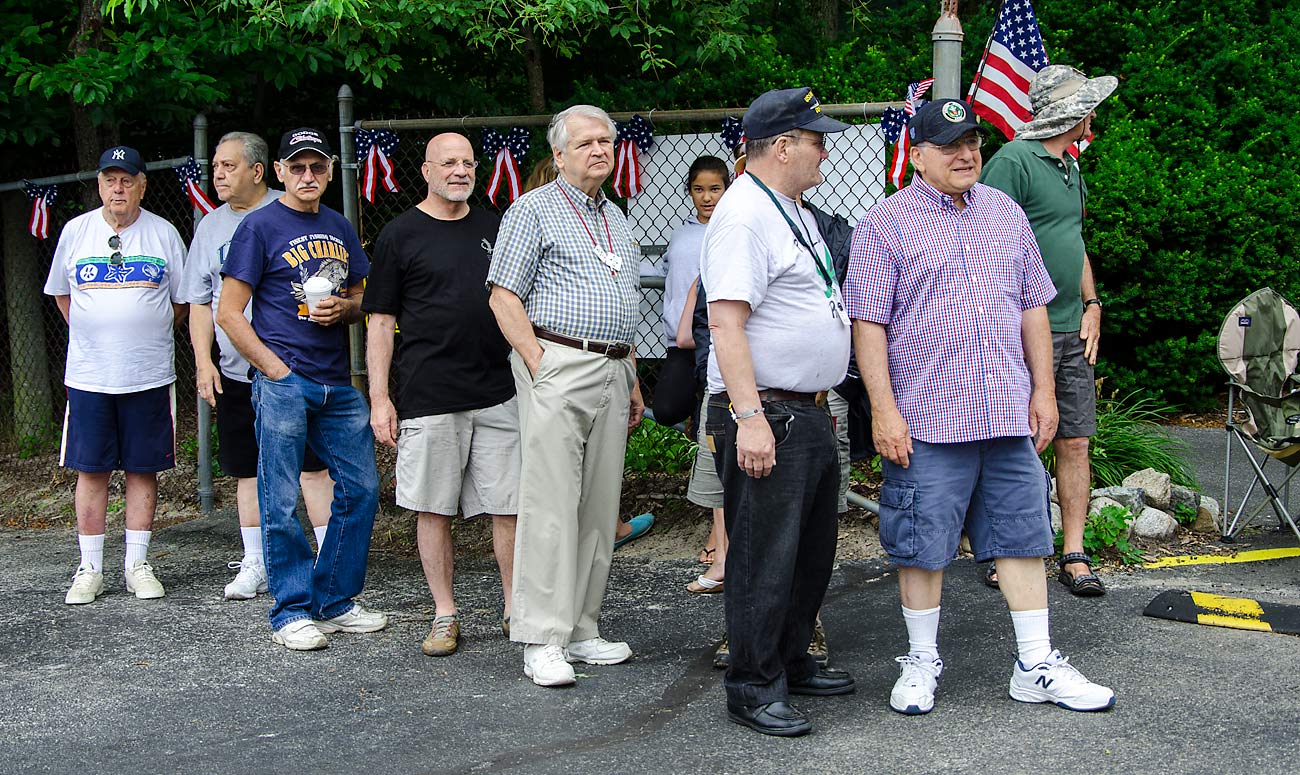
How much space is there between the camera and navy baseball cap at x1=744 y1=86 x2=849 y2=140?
4062 millimetres

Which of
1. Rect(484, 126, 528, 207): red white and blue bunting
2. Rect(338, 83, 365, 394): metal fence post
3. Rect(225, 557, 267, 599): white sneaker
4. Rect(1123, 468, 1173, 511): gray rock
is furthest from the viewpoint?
Rect(484, 126, 528, 207): red white and blue bunting

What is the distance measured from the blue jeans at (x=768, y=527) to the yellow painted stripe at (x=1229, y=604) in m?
1.85

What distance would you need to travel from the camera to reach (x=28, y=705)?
461cm

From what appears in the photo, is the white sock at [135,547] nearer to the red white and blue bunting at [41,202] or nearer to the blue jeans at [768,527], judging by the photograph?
the red white and blue bunting at [41,202]

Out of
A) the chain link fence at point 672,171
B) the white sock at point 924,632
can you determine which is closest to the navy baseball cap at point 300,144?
the chain link fence at point 672,171

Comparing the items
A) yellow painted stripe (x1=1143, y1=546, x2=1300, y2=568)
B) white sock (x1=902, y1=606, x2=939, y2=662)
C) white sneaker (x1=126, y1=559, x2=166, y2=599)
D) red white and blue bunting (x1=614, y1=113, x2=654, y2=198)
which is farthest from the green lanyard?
white sneaker (x1=126, y1=559, x2=166, y2=599)

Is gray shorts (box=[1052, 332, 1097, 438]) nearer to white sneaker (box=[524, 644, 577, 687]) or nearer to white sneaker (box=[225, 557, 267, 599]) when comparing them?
white sneaker (box=[524, 644, 577, 687])

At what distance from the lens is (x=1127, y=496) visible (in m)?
6.30

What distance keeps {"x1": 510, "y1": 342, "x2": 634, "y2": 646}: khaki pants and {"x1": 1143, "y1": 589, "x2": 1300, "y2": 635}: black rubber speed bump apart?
2.24 meters

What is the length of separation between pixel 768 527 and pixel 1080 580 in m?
1.90

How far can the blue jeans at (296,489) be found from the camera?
524cm

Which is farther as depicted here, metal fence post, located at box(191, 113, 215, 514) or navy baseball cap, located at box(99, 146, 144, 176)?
metal fence post, located at box(191, 113, 215, 514)

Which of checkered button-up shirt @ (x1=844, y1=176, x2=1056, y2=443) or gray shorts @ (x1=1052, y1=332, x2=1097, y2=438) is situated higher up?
checkered button-up shirt @ (x1=844, y1=176, x2=1056, y2=443)

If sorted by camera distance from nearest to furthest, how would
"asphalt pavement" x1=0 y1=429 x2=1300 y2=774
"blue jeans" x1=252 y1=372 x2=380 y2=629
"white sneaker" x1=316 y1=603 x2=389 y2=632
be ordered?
"asphalt pavement" x1=0 y1=429 x2=1300 y2=774 → "blue jeans" x1=252 y1=372 x2=380 y2=629 → "white sneaker" x1=316 y1=603 x2=389 y2=632
